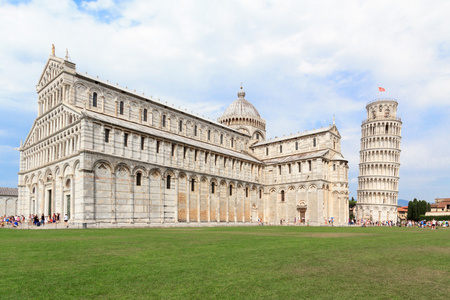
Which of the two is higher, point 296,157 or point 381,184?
point 296,157

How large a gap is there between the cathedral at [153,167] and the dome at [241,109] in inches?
286

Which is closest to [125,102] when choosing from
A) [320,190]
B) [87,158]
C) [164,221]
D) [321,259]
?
[87,158]

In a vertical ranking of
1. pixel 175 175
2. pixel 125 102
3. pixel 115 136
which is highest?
pixel 125 102

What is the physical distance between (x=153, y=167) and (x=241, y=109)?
4011 cm

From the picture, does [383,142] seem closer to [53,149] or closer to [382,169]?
[382,169]

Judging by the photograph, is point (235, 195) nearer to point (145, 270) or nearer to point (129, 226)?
point (129, 226)

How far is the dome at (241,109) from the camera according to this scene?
80.1m

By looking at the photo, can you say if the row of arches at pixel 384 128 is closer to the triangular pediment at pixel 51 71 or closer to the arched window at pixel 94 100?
the arched window at pixel 94 100

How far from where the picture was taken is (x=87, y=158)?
3747 centimetres

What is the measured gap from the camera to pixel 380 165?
302ft

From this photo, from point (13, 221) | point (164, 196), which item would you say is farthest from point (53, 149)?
point (164, 196)

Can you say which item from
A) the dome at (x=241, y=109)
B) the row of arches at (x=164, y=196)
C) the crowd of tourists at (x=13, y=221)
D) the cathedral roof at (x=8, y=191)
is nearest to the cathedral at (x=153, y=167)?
the row of arches at (x=164, y=196)

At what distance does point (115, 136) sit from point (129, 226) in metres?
10.8

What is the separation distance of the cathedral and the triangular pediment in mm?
144
